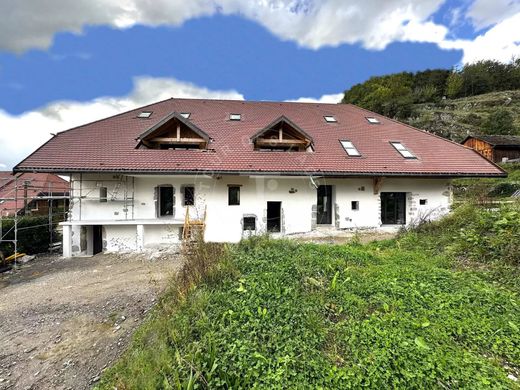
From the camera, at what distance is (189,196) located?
10672mm

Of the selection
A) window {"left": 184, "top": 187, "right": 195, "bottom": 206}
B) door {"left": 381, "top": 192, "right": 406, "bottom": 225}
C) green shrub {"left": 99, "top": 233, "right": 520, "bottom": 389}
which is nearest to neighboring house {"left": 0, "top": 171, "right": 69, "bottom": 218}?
window {"left": 184, "top": 187, "right": 195, "bottom": 206}

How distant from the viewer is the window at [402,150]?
11.7 metres

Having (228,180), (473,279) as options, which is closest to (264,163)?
(228,180)

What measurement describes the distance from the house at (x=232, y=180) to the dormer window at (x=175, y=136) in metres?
0.04

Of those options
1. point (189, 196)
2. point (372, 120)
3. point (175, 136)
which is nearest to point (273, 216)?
point (189, 196)

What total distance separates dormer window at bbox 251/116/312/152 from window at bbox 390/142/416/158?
4232mm

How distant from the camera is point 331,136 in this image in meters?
12.9

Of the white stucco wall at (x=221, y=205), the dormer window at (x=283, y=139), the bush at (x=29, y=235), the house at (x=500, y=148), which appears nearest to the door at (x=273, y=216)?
the white stucco wall at (x=221, y=205)

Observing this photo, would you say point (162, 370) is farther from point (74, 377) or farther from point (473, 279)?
point (473, 279)

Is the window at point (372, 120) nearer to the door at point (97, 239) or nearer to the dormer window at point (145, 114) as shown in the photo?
the dormer window at point (145, 114)

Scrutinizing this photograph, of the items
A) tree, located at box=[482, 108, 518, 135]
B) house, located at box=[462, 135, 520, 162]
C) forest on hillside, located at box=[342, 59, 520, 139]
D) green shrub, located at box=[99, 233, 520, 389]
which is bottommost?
green shrub, located at box=[99, 233, 520, 389]

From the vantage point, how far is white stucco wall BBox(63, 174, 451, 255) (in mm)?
10078

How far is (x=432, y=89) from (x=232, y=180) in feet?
216

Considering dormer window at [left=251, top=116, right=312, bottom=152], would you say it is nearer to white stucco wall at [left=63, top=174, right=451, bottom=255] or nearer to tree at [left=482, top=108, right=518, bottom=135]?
white stucco wall at [left=63, top=174, right=451, bottom=255]
